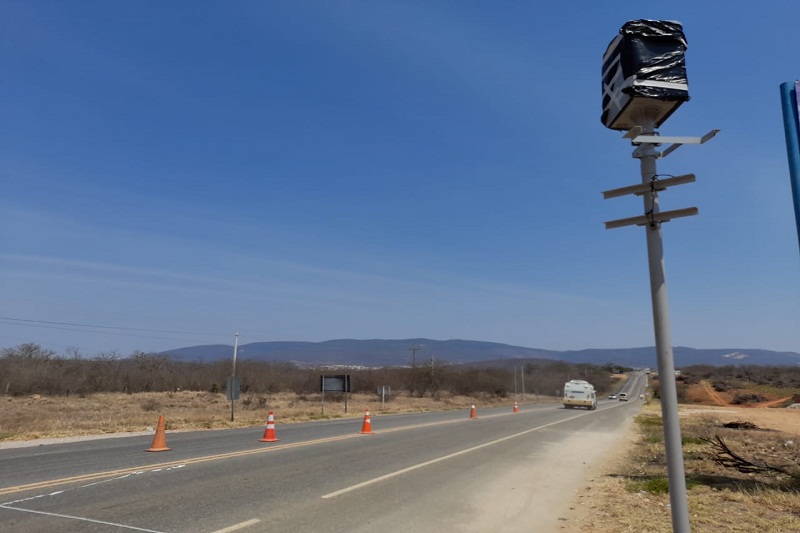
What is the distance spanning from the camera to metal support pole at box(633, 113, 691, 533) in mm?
3855

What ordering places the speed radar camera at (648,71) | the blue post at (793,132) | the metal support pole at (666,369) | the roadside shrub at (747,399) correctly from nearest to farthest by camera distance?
the metal support pole at (666,369) → the speed radar camera at (648,71) → the blue post at (793,132) → the roadside shrub at (747,399)

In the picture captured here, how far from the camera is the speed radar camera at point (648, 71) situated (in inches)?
166

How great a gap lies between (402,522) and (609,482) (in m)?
5.37

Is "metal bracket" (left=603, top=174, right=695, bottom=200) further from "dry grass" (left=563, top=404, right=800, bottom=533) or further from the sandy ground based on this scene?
the sandy ground

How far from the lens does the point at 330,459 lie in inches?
496

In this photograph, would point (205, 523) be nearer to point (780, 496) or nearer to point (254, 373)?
point (780, 496)

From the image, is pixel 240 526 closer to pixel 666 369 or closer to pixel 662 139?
pixel 666 369

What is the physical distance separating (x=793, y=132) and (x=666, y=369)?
4759 millimetres

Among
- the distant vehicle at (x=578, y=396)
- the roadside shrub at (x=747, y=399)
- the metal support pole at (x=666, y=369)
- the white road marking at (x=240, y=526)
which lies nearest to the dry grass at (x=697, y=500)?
the metal support pole at (x=666, y=369)

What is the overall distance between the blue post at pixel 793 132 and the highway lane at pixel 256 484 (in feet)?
19.3

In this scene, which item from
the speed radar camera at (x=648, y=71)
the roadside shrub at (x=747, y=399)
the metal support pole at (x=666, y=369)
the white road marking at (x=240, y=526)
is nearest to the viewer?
the metal support pole at (x=666, y=369)

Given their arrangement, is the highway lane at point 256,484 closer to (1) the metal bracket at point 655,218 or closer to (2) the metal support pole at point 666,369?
(2) the metal support pole at point 666,369

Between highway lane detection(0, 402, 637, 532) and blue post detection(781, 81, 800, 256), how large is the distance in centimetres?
588

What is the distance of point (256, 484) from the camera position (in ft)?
30.1
